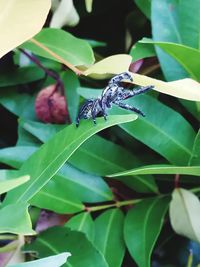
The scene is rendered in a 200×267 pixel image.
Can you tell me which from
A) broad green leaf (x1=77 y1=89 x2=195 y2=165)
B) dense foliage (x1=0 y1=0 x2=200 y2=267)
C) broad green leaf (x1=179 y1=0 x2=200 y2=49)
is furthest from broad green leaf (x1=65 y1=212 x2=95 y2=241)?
broad green leaf (x1=179 y1=0 x2=200 y2=49)

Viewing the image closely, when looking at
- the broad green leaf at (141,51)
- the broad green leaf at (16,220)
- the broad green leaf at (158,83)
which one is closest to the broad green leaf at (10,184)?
the broad green leaf at (16,220)

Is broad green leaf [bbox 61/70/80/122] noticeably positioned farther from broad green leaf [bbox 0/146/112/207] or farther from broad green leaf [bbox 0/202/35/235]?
broad green leaf [bbox 0/202/35/235]

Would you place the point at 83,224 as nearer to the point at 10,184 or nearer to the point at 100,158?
the point at 100,158

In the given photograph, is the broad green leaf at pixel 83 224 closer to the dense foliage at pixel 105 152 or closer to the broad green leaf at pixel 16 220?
the dense foliage at pixel 105 152

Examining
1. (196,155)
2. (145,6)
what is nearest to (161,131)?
(196,155)

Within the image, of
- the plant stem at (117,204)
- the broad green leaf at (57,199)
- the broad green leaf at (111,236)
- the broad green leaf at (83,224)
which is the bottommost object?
the broad green leaf at (111,236)
